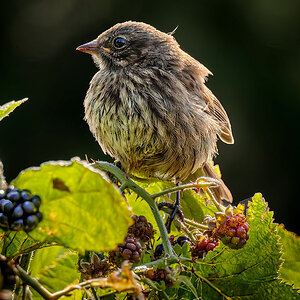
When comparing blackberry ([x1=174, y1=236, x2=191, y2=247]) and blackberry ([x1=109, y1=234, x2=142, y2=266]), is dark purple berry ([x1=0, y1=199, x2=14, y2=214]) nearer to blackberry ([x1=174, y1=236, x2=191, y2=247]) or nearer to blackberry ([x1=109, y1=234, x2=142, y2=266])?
blackberry ([x1=109, y1=234, x2=142, y2=266])

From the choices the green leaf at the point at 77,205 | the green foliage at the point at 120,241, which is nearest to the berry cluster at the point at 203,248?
the green foliage at the point at 120,241

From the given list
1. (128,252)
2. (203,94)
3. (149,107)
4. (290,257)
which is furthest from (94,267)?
(203,94)

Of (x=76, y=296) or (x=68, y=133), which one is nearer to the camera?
(x=76, y=296)

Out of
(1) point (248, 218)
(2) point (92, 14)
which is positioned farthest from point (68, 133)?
(1) point (248, 218)

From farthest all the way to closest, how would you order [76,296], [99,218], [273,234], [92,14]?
[92,14] < [273,234] < [76,296] < [99,218]

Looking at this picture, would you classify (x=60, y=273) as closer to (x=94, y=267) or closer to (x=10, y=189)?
(x=94, y=267)

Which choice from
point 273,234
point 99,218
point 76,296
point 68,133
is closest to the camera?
point 99,218

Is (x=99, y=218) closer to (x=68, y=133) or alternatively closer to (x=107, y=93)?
(x=107, y=93)
